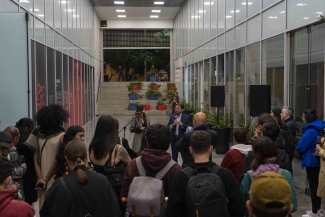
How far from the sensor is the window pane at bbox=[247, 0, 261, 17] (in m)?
11.8

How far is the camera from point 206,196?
329 centimetres

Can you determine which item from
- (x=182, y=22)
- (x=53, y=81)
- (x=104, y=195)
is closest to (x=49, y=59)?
(x=53, y=81)

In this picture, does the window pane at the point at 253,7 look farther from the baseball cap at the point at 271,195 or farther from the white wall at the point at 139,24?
the white wall at the point at 139,24

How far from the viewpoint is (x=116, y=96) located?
34.5 m

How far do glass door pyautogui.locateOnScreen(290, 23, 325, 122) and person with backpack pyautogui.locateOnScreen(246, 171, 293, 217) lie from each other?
19.7 feet

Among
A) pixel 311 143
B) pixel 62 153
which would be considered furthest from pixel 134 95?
pixel 62 153

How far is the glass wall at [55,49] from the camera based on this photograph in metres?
11.1

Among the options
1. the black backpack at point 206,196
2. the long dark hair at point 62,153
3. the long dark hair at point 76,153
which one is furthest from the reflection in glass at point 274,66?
the long dark hair at point 76,153

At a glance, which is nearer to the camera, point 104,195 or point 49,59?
point 104,195

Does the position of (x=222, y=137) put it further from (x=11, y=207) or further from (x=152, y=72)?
(x=152, y=72)

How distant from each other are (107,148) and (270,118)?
1.87 meters

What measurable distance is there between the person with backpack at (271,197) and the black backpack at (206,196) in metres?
0.86

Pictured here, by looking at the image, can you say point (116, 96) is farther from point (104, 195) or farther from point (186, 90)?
point (104, 195)

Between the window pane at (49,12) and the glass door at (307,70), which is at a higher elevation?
the window pane at (49,12)
